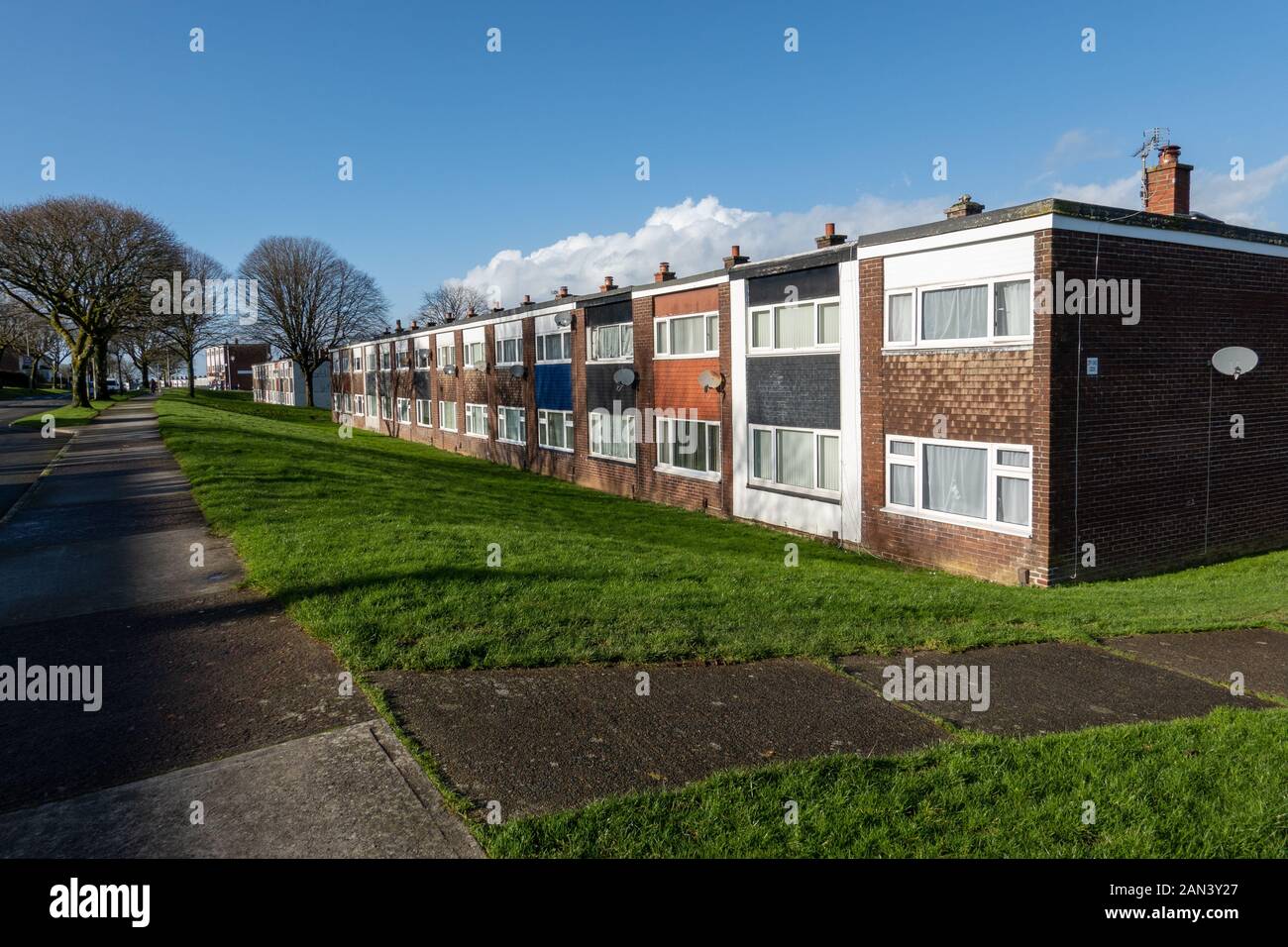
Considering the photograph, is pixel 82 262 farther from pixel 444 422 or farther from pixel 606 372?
pixel 606 372

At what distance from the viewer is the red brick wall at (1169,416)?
44.9 feet

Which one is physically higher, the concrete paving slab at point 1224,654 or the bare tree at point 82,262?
the bare tree at point 82,262

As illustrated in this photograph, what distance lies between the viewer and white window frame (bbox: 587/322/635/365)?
Answer: 2559cm

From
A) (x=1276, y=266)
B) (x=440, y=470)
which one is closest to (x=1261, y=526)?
(x=1276, y=266)

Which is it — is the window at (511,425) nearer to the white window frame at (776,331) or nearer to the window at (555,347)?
the window at (555,347)

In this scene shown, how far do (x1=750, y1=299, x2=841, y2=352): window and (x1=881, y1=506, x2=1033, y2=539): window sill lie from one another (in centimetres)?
367

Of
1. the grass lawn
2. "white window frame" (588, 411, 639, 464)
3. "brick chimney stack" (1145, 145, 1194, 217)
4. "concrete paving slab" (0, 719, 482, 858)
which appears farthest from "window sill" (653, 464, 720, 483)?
"concrete paving slab" (0, 719, 482, 858)

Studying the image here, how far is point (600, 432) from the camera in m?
27.6

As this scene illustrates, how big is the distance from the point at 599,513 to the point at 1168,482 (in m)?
12.1

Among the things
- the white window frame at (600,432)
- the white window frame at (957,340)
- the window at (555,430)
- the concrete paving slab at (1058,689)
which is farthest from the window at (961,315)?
the window at (555,430)

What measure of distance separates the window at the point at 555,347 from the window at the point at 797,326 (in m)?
10.8

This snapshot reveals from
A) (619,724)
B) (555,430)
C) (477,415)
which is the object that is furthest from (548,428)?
(619,724)

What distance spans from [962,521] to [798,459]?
4846 mm
